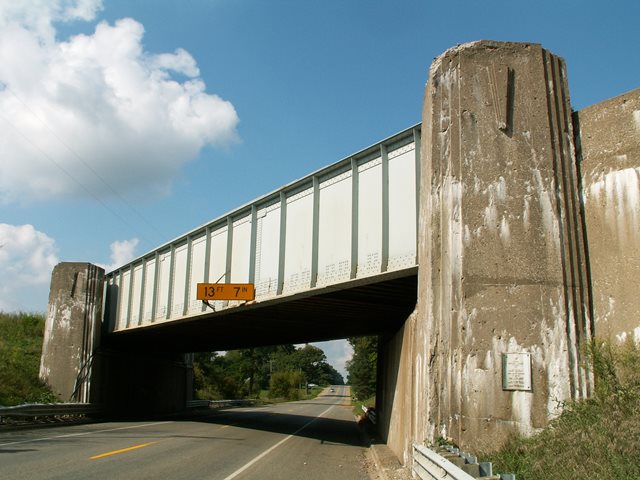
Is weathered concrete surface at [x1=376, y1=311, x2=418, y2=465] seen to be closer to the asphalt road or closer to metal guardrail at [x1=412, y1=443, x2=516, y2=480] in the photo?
the asphalt road

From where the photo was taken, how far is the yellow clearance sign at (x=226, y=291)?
60.4ft

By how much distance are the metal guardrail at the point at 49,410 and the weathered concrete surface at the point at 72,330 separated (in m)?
1.05

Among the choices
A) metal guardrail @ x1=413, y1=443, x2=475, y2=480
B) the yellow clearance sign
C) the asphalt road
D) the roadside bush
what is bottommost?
the roadside bush

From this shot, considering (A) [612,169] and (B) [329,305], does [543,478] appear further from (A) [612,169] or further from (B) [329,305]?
(B) [329,305]

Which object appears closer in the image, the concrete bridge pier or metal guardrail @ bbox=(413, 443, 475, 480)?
metal guardrail @ bbox=(413, 443, 475, 480)

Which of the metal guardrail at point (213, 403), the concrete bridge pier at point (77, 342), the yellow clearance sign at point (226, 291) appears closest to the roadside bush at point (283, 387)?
the metal guardrail at point (213, 403)

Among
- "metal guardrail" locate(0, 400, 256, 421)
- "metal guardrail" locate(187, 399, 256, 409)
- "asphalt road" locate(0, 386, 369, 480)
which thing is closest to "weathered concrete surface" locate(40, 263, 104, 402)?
"metal guardrail" locate(0, 400, 256, 421)

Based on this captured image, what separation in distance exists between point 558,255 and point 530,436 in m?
2.85

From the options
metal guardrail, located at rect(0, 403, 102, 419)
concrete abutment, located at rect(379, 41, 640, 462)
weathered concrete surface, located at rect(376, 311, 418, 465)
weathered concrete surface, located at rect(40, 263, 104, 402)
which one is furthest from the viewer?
weathered concrete surface, located at rect(40, 263, 104, 402)

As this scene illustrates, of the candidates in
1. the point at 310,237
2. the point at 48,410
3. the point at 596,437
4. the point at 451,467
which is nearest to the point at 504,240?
the point at 596,437

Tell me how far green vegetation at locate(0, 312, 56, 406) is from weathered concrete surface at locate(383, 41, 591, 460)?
19.8 metres

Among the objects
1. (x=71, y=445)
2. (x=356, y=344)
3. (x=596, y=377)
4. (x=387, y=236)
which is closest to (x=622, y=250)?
(x=596, y=377)

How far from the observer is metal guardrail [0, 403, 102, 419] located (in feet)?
66.3

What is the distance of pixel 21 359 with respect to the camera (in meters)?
29.3
